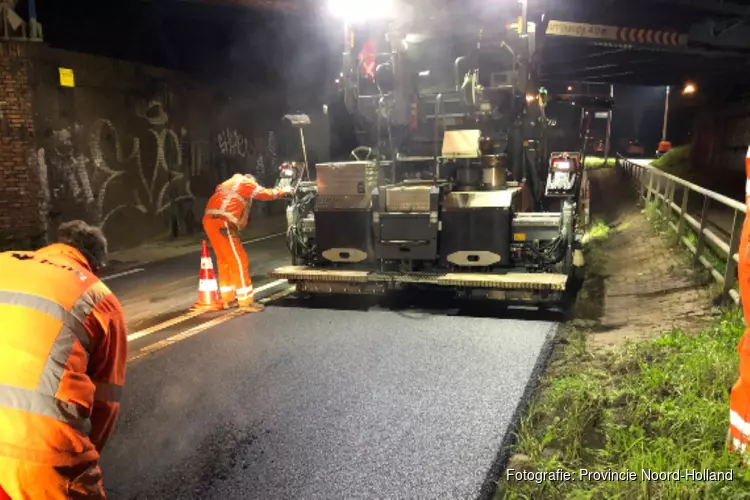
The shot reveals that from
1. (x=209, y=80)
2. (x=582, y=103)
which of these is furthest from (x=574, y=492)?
(x=209, y=80)

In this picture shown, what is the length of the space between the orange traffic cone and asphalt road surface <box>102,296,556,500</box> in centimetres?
77

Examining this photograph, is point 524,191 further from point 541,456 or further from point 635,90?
point 635,90

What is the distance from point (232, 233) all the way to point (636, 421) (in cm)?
517

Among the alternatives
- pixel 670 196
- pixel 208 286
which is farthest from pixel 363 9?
pixel 670 196

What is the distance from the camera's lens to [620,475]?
322 centimetres

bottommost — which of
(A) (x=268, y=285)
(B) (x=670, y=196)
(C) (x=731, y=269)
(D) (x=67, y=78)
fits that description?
(A) (x=268, y=285)

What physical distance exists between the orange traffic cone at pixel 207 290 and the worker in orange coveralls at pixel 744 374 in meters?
5.74

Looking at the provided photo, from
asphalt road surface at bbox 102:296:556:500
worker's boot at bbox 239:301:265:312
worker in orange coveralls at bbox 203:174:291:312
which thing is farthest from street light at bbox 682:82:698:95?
worker's boot at bbox 239:301:265:312

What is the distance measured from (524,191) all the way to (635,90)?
150 feet

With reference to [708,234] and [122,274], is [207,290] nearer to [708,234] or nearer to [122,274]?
[122,274]

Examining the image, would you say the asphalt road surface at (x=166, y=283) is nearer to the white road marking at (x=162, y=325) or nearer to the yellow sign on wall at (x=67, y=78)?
the white road marking at (x=162, y=325)

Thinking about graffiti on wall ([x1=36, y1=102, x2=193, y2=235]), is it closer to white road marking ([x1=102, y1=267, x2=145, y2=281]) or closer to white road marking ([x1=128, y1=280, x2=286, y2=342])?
white road marking ([x1=102, y1=267, x2=145, y2=281])

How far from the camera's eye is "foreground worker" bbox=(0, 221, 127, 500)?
199 centimetres

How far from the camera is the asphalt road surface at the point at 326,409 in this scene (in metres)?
3.50
